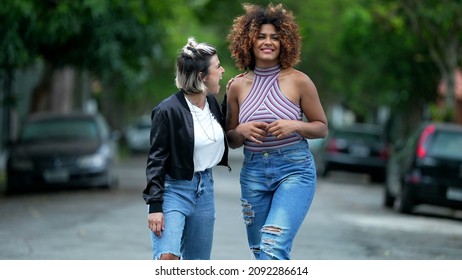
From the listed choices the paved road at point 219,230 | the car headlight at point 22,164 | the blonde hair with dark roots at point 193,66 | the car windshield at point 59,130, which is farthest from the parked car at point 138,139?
the blonde hair with dark roots at point 193,66

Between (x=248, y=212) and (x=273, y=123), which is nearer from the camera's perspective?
(x=273, y=123)

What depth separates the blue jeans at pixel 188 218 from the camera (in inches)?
243

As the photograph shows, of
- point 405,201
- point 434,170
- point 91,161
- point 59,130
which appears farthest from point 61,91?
point 434,170

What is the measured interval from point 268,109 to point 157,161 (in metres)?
0.68

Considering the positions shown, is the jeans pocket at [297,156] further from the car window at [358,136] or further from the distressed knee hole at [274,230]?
the car window at [358,136]

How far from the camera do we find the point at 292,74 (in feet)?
21.3

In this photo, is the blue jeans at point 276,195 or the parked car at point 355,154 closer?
the blue jeans at point 276,195

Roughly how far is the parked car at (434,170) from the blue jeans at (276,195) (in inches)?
443

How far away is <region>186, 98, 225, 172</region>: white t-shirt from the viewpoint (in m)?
6.26

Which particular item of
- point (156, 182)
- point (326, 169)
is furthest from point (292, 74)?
point (326, 169)

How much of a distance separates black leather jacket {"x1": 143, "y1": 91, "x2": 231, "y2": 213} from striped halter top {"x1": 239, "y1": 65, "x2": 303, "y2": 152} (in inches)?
15.4

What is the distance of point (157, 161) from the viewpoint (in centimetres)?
620

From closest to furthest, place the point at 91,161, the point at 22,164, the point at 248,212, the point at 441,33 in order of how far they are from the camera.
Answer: the point at 248,212 < the point at 22,164 < the point at 91,161 < the point at 441,33

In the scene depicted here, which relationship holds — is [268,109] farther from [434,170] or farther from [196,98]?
[434,170]
